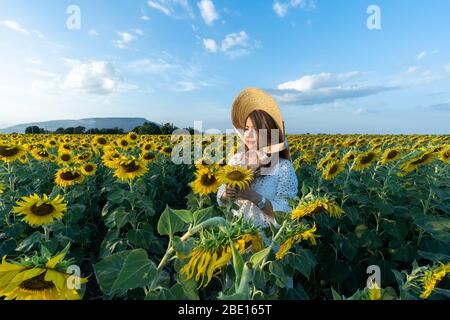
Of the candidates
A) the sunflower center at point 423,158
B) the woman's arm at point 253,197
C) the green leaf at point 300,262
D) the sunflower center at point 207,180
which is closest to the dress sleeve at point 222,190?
the woman's arm at point 253,197

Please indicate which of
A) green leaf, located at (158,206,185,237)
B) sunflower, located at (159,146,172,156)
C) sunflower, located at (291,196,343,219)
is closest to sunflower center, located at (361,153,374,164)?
sunflower, located at (291,196,343,219)

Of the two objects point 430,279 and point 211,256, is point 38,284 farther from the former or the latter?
Answer: point 430,279

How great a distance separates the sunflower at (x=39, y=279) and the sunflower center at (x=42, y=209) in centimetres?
215

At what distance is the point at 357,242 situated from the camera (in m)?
3.74

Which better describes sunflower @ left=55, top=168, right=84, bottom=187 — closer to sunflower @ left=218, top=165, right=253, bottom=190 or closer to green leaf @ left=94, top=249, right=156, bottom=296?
sunflower @ left=218, top=165, right=253, bottom=190

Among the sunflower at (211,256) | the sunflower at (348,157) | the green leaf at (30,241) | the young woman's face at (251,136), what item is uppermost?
the young woman's face at (251,136)

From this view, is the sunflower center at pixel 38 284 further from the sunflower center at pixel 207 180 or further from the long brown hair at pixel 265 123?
the sunflower center at pixel 207 180

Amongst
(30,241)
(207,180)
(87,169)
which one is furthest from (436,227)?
(87,169)

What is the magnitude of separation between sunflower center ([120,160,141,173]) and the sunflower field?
14 millimetres

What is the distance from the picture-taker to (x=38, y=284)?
110 cm

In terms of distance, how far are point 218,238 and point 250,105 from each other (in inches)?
101

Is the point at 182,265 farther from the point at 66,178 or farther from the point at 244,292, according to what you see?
the point at 66,178

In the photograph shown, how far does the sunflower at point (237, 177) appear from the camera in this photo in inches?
114
